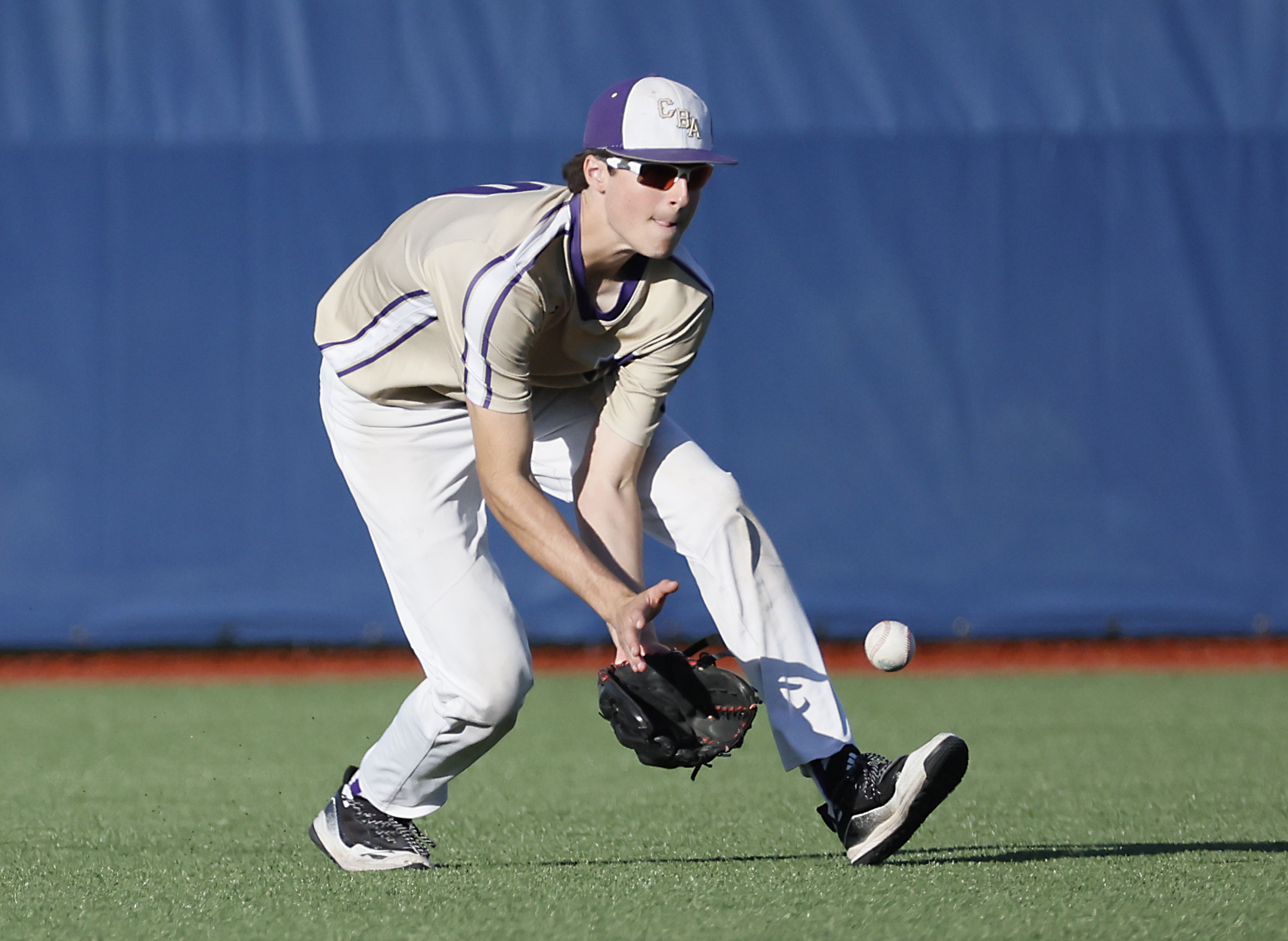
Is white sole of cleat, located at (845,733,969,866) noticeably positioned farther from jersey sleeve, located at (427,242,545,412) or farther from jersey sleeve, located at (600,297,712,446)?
jersey sleeve, located at (427,242,545,412)

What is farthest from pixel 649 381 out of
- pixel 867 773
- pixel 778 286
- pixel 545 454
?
pixel 778 286

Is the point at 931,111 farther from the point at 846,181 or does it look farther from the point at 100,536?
the point at 100,536

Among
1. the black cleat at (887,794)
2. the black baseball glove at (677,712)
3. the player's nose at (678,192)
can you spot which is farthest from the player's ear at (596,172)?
the black cleat at (887,794)

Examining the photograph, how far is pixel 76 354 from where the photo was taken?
Result: 898cm

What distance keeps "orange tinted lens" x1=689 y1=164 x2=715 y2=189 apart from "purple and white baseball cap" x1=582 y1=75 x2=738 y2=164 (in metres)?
0.04

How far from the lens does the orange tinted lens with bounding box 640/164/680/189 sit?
11.1 ft

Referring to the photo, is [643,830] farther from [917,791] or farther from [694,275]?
[694,275]

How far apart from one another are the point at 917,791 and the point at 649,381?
43.5 inches

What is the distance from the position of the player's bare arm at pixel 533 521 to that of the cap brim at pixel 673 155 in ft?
1.93

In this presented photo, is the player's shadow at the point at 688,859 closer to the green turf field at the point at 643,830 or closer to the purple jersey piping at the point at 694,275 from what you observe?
the green turf field at the point at 643,830

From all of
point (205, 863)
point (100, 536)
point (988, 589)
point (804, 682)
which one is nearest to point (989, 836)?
point (804, 682)

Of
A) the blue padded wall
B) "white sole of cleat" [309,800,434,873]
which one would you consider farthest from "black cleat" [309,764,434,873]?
the blue padded wall

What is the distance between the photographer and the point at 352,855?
387cm

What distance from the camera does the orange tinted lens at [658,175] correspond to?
11.1 ft
